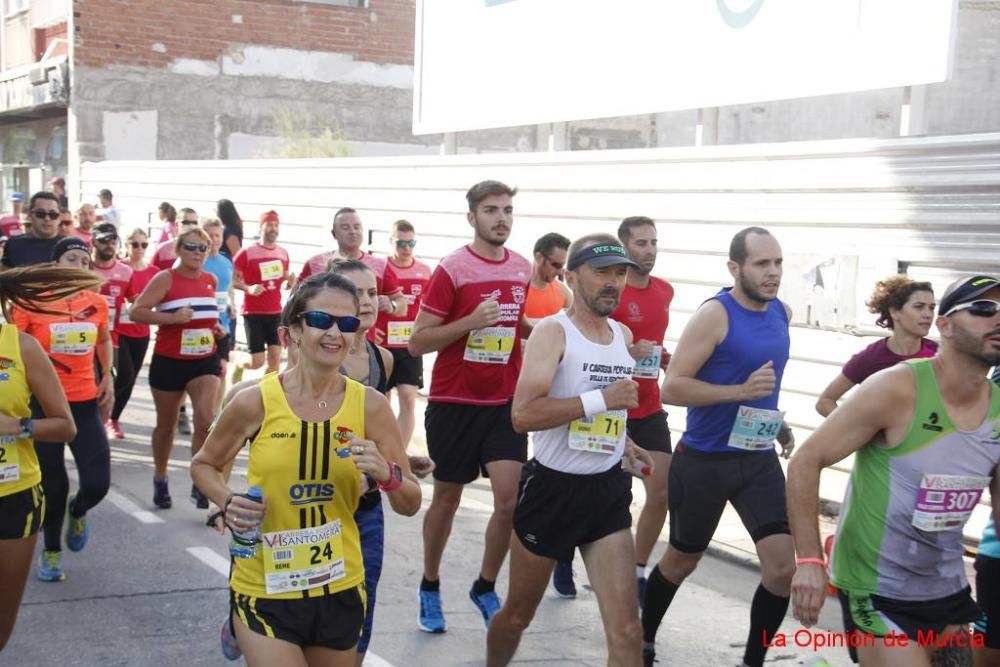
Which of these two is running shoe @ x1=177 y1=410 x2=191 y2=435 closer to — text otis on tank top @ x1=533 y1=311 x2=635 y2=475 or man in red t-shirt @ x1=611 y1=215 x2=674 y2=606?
man in red t-shirt @ x1=611 y1=215 x2=674 y2=606

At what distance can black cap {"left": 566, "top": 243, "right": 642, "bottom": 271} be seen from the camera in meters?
5.19

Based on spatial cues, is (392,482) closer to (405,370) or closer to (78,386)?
(78,386)

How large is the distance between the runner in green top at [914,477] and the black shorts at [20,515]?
3.03 meters

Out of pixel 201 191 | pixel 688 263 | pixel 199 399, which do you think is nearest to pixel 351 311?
pixel 199 399

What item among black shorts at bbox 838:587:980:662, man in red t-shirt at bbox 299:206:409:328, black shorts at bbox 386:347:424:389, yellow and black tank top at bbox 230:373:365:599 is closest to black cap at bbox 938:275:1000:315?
black shorts at bbox 838:587:980:662

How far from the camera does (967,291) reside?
409 centimetres

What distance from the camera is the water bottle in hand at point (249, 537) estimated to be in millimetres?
3949

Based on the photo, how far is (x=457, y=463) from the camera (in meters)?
6.68

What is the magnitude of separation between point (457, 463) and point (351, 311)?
2.54 metres

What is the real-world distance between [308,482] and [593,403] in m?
1.36

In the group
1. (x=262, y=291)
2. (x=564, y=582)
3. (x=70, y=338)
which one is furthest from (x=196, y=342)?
(x=262, y=291)

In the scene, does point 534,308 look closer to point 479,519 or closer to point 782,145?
point 479,519

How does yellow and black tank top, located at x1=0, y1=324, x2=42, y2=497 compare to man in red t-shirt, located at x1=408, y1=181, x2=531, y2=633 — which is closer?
yellow and black tank top, located at x1=0, y1=324, x2=42, y2=497

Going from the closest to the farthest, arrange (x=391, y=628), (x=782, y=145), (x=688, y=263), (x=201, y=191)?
1. (x=391, y=628)
2. (x=782, y=145)
3. (x=688, y=263)
4. (x=201, y=191)
